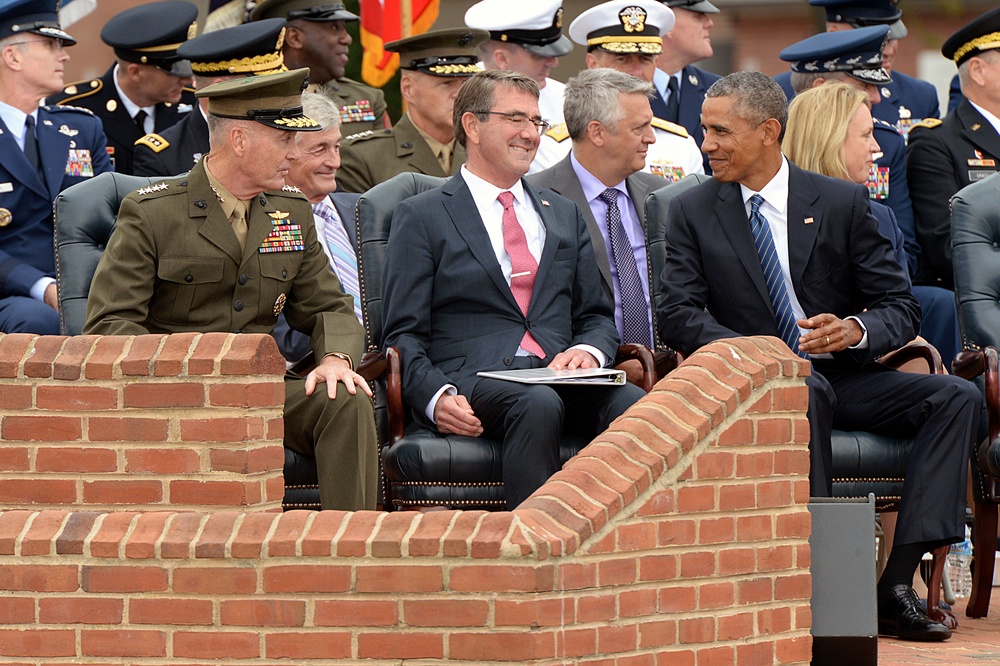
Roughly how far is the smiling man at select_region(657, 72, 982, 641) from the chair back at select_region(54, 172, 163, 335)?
2.05 meters

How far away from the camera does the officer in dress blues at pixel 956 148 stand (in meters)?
7.50

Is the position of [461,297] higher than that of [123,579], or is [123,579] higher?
[461,297]

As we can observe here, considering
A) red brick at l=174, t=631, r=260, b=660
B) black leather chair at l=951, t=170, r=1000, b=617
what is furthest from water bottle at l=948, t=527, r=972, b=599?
red brick at l=174, t=631, r=260, b=660

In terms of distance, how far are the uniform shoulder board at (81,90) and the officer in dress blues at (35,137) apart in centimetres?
86

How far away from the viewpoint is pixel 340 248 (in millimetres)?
6414

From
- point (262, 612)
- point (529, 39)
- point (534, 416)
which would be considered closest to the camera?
point (262, 612)

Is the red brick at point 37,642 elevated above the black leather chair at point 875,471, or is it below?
below

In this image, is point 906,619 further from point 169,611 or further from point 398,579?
point 169,611

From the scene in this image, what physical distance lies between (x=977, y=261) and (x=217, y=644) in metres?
3.73

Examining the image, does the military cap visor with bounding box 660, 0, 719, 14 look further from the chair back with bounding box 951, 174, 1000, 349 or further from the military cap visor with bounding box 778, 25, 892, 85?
the chair back with bounding box 951, 174, 1000, 349

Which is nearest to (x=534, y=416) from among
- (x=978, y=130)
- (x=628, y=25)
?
(x=628, y=25)

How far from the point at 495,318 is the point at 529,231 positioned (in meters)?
0.39

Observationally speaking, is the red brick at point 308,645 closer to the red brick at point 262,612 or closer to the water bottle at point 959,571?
the red brick at point 262,612

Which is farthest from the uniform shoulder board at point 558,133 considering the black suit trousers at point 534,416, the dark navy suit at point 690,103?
the black suit trousers at point 534,416
